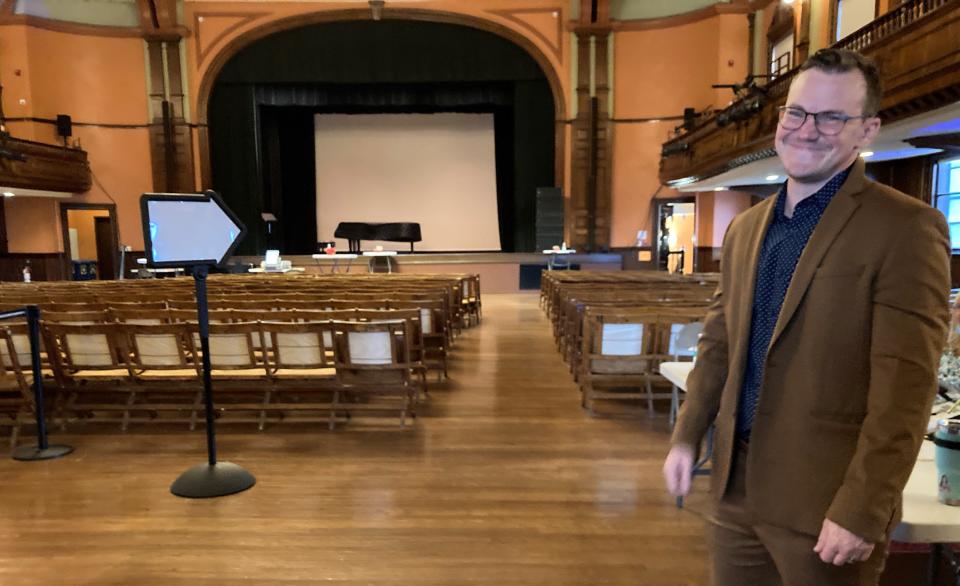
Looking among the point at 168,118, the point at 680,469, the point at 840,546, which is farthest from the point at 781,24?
the point at 168,118

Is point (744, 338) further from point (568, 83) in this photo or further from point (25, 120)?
point (25, 120)

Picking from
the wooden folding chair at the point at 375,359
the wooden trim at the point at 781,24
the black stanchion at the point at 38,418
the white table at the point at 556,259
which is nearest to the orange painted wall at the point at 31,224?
the white table at the point at 556,259

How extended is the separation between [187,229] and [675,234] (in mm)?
17379

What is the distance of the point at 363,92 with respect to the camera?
15.9m

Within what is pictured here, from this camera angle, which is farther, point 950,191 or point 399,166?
point 399,166

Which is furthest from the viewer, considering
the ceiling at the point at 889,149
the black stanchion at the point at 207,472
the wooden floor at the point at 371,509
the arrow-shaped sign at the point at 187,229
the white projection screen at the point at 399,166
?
the white projection screen at the point at 399,166

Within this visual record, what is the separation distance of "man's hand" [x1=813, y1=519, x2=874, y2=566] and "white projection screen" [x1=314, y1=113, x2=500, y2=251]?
16789 millimetres

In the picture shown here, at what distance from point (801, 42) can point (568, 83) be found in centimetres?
545

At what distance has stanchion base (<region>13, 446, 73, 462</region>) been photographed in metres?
3.65

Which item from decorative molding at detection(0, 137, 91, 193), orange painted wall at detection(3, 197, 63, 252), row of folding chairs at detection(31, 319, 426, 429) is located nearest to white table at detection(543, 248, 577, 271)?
row of folding chairs at detection(31, 319, 426, 429)

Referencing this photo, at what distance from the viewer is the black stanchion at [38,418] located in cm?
367

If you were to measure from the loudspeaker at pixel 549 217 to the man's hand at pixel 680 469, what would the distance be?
13.6 meters

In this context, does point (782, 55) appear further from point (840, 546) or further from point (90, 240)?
point (90, 240)

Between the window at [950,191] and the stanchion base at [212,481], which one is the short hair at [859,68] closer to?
the stanchion base at [212,481]
